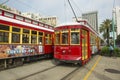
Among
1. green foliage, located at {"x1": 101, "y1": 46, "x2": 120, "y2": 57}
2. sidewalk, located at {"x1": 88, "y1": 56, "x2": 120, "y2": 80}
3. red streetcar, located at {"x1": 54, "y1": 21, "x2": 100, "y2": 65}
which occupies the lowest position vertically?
sidewalk, located at {"x1": 88, "y1": 56, "x2": 120, "y2": 80}

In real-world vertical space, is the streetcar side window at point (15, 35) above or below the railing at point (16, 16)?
below

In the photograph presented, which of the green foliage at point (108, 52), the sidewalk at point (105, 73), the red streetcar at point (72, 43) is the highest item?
the red streetcar at point (72, 43)

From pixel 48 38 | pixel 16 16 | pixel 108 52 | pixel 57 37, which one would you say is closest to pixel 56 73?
pixel 57 37

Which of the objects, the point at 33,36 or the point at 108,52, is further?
the point at 108,52

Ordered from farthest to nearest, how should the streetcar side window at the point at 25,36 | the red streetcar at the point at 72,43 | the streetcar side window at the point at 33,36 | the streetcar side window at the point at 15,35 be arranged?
the streetcar side window at the point at 33,36, the streetcar side window at the point at 25,36, the red streetcar at the point at 72,43, the streetcar side window at the point at 15,35

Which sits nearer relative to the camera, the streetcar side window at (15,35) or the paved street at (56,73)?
the paved street at (56,73)

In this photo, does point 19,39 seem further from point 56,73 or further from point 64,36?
point 56,73

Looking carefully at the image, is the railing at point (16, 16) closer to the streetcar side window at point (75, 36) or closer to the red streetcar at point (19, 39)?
the red streetcar at point (19, 39)

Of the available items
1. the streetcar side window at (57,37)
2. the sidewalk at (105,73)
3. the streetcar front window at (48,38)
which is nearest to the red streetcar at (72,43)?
the streetcar side window at (57,37)

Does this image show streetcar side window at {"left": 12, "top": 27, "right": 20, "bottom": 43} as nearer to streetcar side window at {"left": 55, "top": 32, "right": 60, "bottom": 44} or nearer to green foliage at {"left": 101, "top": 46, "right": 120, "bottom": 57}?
streetcar side window at {"left": 55, "top": 32, "right": 60, "bottom": 44}

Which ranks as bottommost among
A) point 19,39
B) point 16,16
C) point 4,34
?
point 19,39

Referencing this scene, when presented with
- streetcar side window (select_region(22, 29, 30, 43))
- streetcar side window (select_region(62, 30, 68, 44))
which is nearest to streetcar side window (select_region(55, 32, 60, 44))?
streetcar side window (select_region(62, 30, 68, 44))

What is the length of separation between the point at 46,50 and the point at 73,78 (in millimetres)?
7235

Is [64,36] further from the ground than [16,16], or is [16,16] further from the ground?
[16,16]
